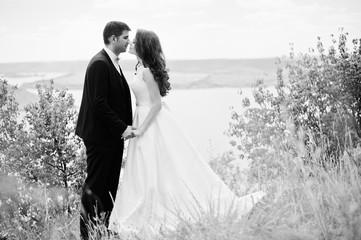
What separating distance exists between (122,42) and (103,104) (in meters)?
→ 0.73

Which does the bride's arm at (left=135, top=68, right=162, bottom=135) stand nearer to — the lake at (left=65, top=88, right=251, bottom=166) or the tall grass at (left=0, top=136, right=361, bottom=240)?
the lake at (left=65, top=88, right=251, bottom=166)

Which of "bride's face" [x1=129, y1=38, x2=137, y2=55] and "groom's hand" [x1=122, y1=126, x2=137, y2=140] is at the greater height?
"bride's face" [x1=129, y1=38, x2=137, y2=55]

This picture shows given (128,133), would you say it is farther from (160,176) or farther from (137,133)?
(160,176)

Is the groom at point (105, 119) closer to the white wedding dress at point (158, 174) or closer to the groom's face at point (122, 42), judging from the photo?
the groom's face at point (122, 42)

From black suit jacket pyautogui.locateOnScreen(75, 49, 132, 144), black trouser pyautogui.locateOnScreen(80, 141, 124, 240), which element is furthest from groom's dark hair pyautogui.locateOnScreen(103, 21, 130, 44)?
black trouser pyautogui.locateOnScreen(80, 141, 124, 240)

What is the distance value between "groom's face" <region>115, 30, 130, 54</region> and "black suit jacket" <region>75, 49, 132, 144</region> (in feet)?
0.53

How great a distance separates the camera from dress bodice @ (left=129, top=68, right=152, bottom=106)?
4.93m

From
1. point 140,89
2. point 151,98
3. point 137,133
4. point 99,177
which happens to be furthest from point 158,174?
point 140,89

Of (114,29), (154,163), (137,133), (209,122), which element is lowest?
(209,122)

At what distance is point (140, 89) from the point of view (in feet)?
16.2

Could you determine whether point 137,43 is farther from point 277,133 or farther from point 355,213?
point 277,133

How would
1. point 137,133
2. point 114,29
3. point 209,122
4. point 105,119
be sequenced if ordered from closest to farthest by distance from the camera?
point 105,119 < point 137,133 < point 114,29 < point 209,122

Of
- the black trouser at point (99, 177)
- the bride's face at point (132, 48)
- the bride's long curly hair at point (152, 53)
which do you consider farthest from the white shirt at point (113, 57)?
the black trouser at point (99, 177)

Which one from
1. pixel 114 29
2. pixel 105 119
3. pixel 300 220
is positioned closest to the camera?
pixel 300 220
